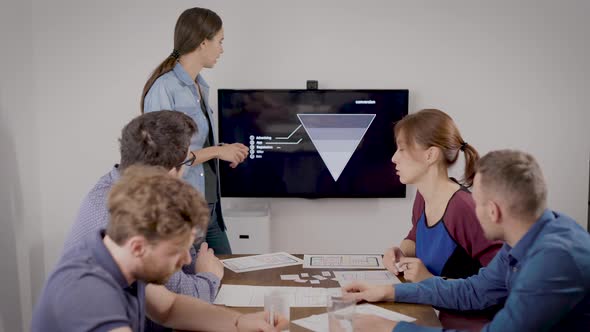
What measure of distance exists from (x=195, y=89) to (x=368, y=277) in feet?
4.72

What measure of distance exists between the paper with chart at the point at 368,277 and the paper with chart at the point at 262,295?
13cm

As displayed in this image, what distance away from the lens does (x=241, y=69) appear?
13.8 feet

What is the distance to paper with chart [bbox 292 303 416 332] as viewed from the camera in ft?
6.01

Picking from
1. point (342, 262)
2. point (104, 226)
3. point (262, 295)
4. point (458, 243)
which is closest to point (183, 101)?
point (342, 262)

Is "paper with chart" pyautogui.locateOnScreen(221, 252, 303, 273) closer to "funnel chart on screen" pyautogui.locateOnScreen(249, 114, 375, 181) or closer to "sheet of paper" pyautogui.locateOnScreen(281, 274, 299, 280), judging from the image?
"sheet of paper" pyautogui.locateOnScreen(281, 274, 299, 280)

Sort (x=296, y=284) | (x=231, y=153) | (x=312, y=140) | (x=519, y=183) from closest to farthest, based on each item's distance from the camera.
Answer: (x=519, y=183) < (x=296, y=284) < (x=231, y=153) < (x=312, y=140)

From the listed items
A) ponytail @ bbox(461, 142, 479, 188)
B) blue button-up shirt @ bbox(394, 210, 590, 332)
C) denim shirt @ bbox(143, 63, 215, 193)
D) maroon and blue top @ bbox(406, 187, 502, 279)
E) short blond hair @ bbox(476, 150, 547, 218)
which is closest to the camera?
blue button-up shirt @ bbox(394, 210, 590, 332)

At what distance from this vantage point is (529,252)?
5.39ft

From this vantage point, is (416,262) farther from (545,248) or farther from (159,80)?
(159,80)

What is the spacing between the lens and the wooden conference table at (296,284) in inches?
75.4

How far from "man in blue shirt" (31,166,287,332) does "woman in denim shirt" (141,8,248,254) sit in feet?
5.14

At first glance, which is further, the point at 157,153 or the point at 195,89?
the point at 195,89

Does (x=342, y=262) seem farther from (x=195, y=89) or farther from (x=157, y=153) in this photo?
(x=195, y=89)

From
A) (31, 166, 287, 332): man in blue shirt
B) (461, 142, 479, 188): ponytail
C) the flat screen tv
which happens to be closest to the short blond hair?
(461, 142, 479, 188): ponytail
